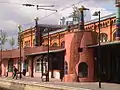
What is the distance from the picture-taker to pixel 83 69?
4566cm

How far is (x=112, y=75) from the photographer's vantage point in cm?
4625

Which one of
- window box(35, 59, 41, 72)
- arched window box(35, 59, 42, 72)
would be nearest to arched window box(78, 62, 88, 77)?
arched window box(35, 59, 42, 72)

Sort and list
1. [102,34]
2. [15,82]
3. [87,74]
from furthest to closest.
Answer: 1. [102,34]
2. [15,82]
3. [87,74]

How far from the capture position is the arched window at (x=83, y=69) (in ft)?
149

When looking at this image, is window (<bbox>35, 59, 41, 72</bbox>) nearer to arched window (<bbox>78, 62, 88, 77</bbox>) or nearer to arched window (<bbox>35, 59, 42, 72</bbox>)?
arched window (<bbox>35, 59, 42, 72</bbox>)

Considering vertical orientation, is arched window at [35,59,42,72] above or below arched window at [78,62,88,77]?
above

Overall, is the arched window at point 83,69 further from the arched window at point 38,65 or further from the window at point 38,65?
the window at point 38,65

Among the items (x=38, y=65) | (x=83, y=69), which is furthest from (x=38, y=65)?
(x=83, y=69)

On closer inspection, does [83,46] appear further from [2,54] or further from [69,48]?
[2,54]

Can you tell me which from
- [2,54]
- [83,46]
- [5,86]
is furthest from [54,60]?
[2,54]

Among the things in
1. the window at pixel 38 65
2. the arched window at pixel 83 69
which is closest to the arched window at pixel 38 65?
the window at pixel 38 65

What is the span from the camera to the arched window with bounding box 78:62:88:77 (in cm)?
4538

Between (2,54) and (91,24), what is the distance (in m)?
22.3

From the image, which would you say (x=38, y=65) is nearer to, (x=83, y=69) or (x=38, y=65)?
(x=38, y=65)
